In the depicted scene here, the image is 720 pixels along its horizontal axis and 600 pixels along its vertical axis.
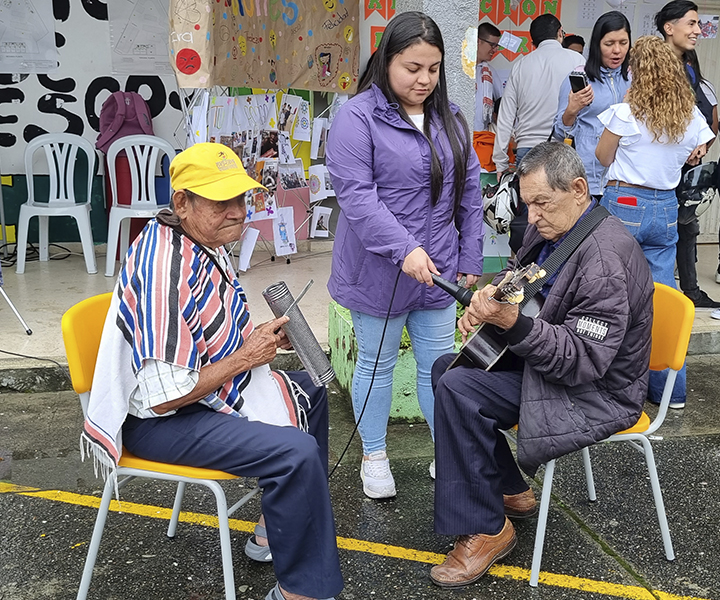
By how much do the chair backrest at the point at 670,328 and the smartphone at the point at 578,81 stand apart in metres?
1.85

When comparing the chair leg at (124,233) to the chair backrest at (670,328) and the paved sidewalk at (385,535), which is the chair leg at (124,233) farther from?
the chair backrest at (670,328)

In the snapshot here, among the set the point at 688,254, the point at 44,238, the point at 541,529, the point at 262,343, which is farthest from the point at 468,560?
the point at 44,238

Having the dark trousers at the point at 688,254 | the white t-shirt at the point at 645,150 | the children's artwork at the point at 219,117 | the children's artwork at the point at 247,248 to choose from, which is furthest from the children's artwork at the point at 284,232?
the white t-shirt at the point at 645,150

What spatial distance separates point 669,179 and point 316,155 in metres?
3.72

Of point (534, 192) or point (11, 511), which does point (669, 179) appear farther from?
point (11, 511)

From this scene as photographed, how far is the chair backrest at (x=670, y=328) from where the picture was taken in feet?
9.53

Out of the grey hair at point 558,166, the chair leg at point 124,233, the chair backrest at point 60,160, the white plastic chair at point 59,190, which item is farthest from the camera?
the chair leg at point 124,233

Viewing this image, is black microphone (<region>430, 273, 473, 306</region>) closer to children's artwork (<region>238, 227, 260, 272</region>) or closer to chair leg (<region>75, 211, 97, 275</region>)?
children's artwork (<region>238, 227, 260, 272</region>)

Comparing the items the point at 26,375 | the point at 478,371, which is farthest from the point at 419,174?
the point at 26,375

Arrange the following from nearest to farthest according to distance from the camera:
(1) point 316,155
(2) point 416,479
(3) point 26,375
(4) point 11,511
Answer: (4) point 11,511 < (2) point 416,479 < (3) point 26,375 < (1) point 316,155

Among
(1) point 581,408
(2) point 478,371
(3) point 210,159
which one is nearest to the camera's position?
(3) point 210,159

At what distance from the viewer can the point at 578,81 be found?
458 cm

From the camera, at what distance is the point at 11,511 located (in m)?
3.33

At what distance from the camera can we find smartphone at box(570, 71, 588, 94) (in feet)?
15.0
